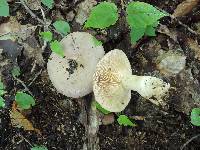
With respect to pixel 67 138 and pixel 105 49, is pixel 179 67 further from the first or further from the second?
pixel 67 138

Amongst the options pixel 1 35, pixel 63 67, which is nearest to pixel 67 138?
pixel 63 67

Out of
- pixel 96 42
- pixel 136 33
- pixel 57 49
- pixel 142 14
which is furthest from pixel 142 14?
pixel 57 49

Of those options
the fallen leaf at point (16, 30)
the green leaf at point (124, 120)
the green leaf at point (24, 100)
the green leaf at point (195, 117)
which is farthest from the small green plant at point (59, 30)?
the green leaf at point (195, 117)

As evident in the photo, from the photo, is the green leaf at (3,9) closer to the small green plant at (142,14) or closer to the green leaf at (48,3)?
the green leaf at (48,3)

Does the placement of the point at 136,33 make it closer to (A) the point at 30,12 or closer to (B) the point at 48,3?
(B) the point at 48,3

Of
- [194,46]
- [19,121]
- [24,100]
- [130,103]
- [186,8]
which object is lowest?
[19,121]
